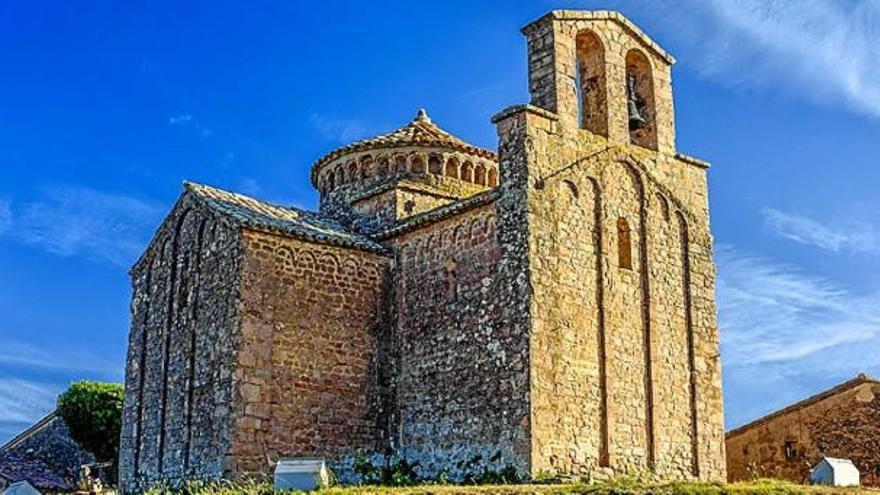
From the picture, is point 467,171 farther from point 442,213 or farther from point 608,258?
point 608,258

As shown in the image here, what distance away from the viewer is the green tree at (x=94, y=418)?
39.0 metres

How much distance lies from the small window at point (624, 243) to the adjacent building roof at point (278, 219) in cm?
465

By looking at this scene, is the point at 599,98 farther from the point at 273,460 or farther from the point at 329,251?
the point at 273,460

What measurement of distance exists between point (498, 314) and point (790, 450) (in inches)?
333

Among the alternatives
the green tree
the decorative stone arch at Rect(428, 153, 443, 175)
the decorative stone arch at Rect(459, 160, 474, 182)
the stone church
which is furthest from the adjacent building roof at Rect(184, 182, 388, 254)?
the green tree

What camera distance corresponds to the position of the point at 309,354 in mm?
19844

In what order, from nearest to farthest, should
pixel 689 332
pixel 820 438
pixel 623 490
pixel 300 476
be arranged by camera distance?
pixel 623 490
pixel 300 476
pixel 689 332
pixel 820 438

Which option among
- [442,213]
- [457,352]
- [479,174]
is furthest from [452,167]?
[457,352]

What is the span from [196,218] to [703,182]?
10365mm

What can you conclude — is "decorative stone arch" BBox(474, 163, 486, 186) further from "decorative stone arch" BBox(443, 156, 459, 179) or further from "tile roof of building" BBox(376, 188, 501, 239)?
"tile roof of building" BBox(376, 188, 501, 239)

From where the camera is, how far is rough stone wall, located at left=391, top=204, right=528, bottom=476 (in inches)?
701

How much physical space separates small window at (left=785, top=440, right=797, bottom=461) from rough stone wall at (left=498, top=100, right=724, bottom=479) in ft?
10.4

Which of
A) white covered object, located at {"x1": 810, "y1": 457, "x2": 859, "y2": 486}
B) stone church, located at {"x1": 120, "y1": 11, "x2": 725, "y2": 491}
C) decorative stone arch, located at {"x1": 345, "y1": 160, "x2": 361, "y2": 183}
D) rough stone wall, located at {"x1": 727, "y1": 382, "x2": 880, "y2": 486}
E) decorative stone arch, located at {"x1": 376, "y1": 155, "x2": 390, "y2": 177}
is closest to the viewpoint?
white covered object, located at {"x1": 810, "y1": 457, "x2": 859, "y2": 486}

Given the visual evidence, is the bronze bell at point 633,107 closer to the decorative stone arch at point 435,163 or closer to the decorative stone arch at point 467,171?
the decorative stone arch at point 467,171
